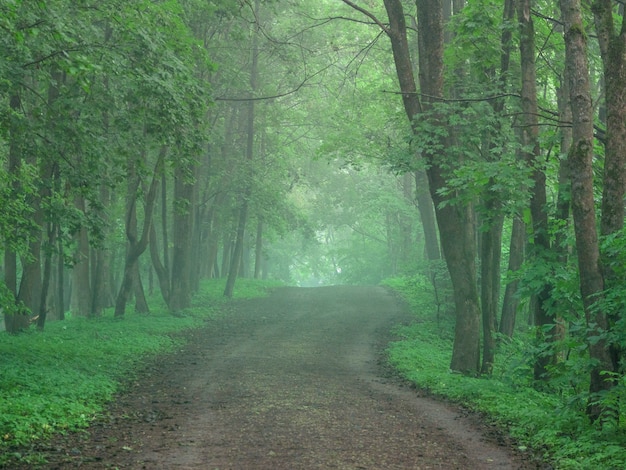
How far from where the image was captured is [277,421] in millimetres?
10016

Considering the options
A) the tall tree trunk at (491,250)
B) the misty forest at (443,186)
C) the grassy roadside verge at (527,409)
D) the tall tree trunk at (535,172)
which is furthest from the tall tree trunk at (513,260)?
the tall tree trunk at (535,172)

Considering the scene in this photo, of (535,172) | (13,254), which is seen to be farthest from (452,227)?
(13,254)

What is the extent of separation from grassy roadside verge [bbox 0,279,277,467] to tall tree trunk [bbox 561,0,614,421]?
702cm

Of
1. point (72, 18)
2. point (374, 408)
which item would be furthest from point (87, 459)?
point (72, 18)

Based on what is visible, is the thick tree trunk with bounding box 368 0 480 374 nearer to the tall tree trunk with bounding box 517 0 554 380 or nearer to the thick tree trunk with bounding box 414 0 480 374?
the thick tree trunk with bounding box 414 0 480 374

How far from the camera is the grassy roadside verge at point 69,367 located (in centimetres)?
890

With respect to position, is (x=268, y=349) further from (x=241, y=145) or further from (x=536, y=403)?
(x=241, y=145)

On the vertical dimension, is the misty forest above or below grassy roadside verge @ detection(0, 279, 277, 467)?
above

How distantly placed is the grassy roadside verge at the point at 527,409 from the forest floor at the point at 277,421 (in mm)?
329

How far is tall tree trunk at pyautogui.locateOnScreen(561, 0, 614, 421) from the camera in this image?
905 centimetres

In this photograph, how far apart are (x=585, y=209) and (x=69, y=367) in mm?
9721

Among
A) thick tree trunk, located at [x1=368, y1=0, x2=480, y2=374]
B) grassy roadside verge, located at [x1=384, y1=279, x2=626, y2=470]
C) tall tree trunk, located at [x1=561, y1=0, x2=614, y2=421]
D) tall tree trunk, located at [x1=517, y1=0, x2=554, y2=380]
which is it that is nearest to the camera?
grassy roadside verge, located at [x1=384, y1=279, x2=626, y2=470]

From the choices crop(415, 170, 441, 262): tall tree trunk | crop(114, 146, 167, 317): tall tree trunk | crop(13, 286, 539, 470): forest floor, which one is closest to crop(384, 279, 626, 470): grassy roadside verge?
crop(13, 286, 539, 470): forest floor

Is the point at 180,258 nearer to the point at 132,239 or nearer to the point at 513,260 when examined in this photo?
the point at 132,239
